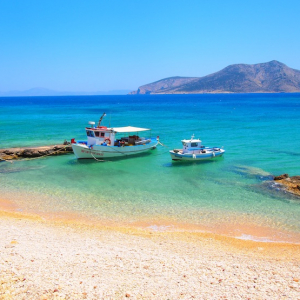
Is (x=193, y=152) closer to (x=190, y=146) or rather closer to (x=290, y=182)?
(x=190, y=146)

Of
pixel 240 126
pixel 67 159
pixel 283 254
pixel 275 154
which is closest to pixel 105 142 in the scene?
pixel 67 159

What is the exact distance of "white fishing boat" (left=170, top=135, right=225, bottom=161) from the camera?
33.0 metres

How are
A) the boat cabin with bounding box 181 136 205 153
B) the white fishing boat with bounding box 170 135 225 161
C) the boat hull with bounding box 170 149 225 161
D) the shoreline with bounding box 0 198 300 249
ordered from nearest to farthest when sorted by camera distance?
1. the shoreline with bounding box 0 198 300 249
2. the boat hull with bounding box 170 149 225 161
3. the white fishing boat with bounding box 170 135 225 161
4. the boat cabin with bounding box 181 136 205 153

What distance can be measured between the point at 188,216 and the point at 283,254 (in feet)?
19.0

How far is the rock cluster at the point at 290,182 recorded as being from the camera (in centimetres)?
2285

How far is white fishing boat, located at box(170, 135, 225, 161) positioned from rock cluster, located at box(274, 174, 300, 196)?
894 cm

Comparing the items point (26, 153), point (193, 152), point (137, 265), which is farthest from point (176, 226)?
point (26, 153)

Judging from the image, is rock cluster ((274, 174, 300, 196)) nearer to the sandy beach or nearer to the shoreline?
the shoreline

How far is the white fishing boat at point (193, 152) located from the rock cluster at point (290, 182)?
29.3 feet

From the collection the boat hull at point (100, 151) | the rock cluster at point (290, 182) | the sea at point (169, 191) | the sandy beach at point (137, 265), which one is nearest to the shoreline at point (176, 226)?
the sea at point (169, 191)

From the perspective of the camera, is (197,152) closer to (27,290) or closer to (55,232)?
(55,232)

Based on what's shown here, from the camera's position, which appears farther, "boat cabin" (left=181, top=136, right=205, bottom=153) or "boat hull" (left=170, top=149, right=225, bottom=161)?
"boat cabin" (left=181, top=136, right=205, bottom=153)

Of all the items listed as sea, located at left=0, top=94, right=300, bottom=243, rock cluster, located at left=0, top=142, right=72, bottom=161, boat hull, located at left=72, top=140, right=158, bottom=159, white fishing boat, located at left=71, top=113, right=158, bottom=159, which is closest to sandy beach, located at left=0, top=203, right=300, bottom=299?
sea, located at left=0, top=94, right=300, bottom=243

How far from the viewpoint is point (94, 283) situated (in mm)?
10727
